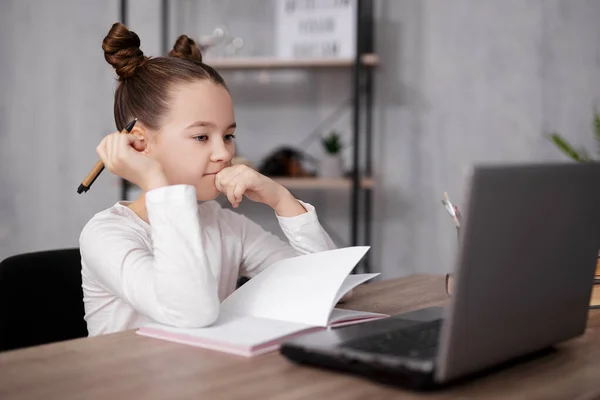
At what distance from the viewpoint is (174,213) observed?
40.8 inches

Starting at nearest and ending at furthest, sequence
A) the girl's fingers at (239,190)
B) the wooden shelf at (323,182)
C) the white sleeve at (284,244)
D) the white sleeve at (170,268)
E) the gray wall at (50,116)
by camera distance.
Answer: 1. the white sleeve at (170,268)
2. the girl's fingers at (239,190)
3. the white sleeve at (284,244)
4. the wooden shelf at (323,182)
5. the gray wall at (50,116)

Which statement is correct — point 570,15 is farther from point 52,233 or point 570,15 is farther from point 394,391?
point 394,391

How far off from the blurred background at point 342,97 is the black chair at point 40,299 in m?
1.74

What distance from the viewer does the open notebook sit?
91 cm

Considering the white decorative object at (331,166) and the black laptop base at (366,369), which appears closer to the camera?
the black laptop base at (366,369)

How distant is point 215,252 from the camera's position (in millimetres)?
1393

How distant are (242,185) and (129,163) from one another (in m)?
0.24

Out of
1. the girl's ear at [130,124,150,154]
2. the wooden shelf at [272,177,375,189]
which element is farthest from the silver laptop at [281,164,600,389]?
the wooden shelf at [272,177,375,189]

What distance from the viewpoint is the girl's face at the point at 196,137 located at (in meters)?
1.32

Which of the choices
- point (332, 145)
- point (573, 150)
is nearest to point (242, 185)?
point (332, 145)

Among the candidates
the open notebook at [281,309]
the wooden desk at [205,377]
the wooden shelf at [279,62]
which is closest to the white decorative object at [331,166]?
the wooden shelf at [279,62]

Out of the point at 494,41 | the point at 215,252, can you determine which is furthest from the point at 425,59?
the point at 215,252

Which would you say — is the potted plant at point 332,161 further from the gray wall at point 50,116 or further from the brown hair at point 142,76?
the brown hair at point 142,76

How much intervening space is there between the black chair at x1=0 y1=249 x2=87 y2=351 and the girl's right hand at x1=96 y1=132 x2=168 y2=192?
24 centimetres
